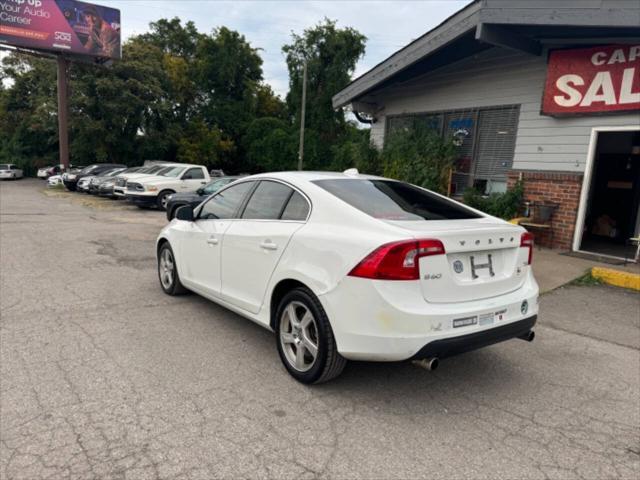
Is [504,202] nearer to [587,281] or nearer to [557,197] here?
[557,197]

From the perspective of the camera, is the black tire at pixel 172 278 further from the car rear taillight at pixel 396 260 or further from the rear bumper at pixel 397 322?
the car rear taillight at pixel 396 260

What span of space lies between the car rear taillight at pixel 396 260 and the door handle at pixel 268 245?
3.26 ft

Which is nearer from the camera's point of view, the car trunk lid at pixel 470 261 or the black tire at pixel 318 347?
the car trunk lid at pixel 470 261

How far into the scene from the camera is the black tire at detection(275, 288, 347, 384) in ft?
10.2

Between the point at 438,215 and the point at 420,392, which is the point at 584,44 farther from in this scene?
the point at 420,392

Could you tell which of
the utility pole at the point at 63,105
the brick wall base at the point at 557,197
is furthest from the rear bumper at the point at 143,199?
the utility pole at the point at 63,105

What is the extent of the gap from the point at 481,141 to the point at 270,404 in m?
8.52

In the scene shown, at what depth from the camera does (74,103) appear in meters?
30.3

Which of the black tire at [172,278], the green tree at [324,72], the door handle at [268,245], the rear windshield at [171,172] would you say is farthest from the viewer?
the green tree at [324,72]

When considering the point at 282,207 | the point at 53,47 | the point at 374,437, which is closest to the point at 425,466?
the point at 374,437

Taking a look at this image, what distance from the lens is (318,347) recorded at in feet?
10.5

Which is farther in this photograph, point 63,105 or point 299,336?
point 63,105

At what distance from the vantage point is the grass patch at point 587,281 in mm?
6680

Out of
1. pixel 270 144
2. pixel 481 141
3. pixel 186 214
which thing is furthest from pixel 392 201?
pixel 270 144
